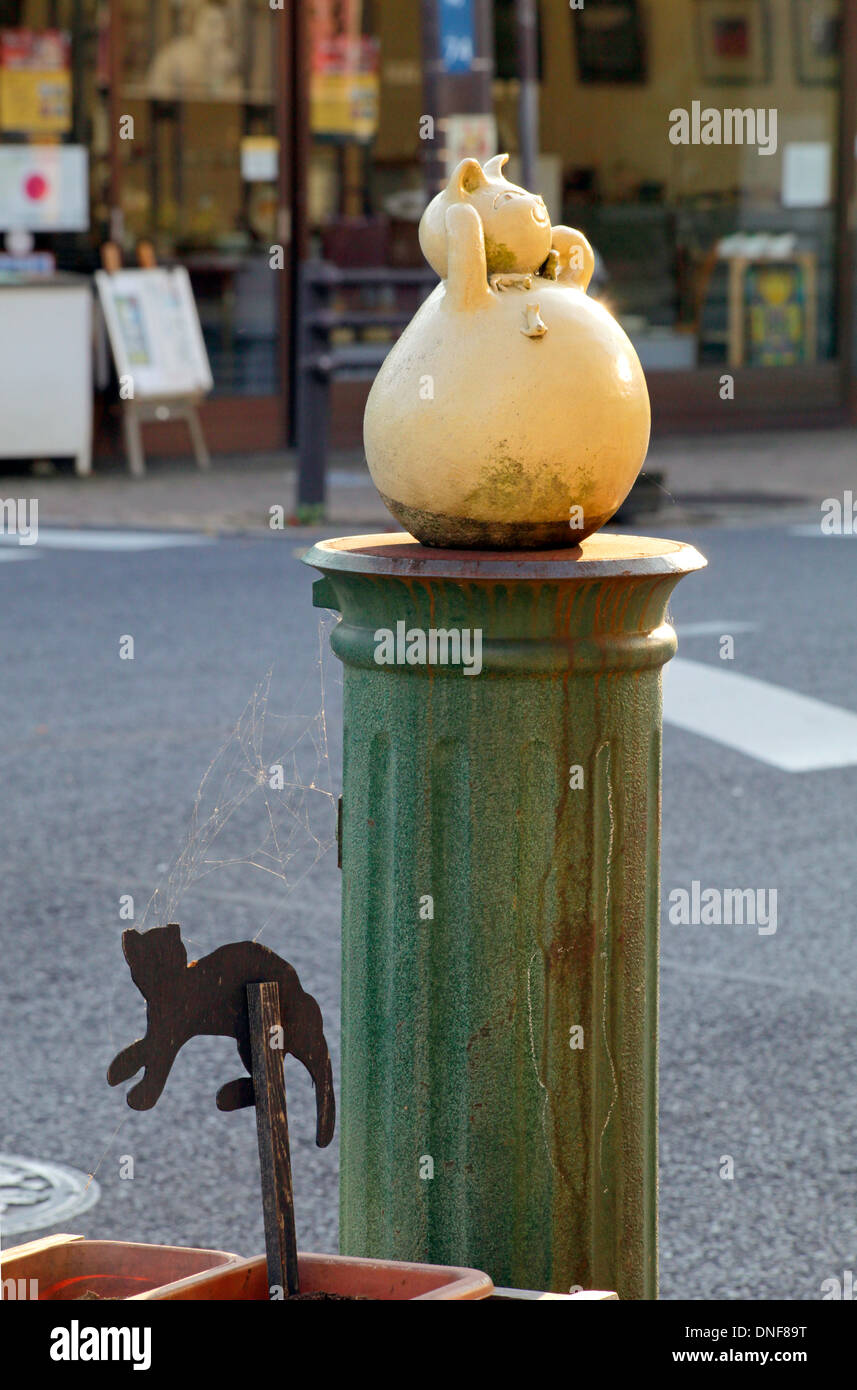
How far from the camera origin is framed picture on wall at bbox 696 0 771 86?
746 inches

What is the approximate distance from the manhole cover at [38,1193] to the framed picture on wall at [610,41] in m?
16.1

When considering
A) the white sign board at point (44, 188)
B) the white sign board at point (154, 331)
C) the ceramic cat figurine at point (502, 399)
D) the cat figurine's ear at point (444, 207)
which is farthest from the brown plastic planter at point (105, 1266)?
the white sign board at point (44, 188)

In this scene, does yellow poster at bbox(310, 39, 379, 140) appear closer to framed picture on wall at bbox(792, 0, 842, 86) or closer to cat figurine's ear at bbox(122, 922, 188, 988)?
framed picture on wall at bbox(792, 0, 842, 86)

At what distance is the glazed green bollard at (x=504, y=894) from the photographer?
2527 millimetres

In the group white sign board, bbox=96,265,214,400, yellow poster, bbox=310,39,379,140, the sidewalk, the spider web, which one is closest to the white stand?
white sign board, bbox=96,265,214,400

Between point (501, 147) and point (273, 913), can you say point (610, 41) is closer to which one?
point (501, 147)

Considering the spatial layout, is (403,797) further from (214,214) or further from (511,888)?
(214,214)

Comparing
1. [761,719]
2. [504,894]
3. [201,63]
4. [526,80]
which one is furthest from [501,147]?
[504,894]

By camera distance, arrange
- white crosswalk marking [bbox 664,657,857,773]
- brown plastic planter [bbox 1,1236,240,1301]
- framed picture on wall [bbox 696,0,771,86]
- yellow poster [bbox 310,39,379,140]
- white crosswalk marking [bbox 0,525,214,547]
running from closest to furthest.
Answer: brown plastic planter [bbox 1,1236,240,1301], white crosswalk marking [bbox 664,657,857,773], white crosswalk marking [bbox 0,525,214,547], yellow poster [bbox 310,39,379,140], framed picture on wall [bbox 696,0,771,86]

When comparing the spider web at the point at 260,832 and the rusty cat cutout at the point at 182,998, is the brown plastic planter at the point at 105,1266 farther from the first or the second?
the spider web at the point at 260,832

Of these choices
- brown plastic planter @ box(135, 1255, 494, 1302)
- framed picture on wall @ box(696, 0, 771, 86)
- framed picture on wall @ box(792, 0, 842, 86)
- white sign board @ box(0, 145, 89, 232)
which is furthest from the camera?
framed picture on wall @ box(792, 0, 842, 86)

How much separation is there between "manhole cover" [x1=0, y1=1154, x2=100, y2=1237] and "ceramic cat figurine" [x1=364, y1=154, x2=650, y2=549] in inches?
61.2

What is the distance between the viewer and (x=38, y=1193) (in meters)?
3.80

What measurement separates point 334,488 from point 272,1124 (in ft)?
40.8
